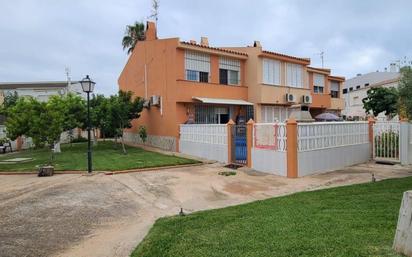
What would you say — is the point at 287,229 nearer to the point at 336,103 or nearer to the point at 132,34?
the point at 336,103

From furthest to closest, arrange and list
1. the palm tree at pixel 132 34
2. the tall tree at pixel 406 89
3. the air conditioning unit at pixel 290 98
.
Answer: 1. the palm tree at pixel 132 34
2. the air conditioning unit at pixel 290 98
3. the tall tree at pixel 406 89

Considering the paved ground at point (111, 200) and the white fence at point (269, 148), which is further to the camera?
the white fence at point (269, 148)

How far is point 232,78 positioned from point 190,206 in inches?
648

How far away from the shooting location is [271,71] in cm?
2400

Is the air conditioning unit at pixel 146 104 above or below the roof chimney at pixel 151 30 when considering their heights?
below

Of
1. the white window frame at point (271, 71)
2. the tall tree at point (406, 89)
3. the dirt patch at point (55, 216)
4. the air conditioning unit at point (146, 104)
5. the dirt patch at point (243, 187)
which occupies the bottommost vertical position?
the dirt patch at point (55, 216)

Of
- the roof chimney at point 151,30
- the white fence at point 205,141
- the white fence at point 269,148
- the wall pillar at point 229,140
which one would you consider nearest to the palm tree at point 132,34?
the roof chimney at point 151,30

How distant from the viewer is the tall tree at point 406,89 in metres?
9.77

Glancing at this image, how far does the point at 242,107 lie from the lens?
2403 centimetres

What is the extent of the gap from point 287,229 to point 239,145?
9.81 meters

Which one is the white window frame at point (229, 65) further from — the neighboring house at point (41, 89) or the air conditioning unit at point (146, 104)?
the neighboring house at point (41, 89)

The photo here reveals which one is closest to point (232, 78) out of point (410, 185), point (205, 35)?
point (205, 35)

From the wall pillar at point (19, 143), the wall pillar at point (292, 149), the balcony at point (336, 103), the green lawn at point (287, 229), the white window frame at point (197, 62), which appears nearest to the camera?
the green lawn at point (287, 229)

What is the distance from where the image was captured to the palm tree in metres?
43.3
